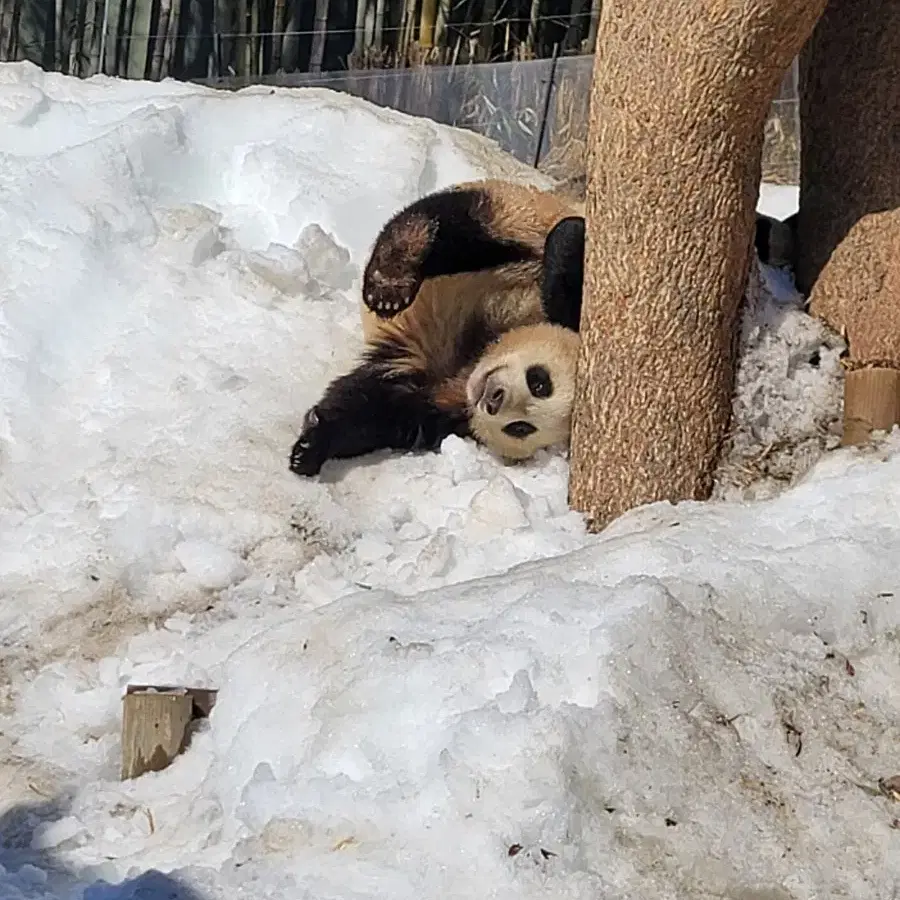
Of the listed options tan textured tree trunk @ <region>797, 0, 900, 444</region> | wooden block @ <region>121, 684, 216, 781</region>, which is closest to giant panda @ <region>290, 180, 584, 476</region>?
tan textured tree trunk @ <region>797, 0, 900, 444</region>

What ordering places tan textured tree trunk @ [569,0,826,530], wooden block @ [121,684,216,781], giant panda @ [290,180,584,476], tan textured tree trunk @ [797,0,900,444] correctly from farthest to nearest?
giant panda @ [290,180,584,476] < tan textured tree trunk @ [797,0,900,444] < tan textured tree trunk @ [569,0,826,530] < wooden block @ [121,684,216,781]

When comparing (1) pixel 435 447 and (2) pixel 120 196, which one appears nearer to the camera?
(1) pixel 435 447

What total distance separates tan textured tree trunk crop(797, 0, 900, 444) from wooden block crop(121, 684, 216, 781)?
62.1 inches

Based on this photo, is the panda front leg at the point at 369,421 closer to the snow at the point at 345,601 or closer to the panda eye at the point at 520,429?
the snow at the point at 345,601

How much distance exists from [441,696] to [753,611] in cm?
56

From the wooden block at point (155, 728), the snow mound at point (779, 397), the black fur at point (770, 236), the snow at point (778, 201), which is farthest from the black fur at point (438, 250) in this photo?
the wooden block at point (155, 728)

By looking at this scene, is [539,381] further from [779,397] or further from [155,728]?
[155,728]

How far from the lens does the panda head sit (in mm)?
3623

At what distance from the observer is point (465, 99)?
5.86 m

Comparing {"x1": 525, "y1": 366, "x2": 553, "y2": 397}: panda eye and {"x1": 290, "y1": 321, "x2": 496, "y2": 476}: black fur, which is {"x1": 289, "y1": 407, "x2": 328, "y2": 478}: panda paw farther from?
{"x1": 525, "y1": 366, "x2": 553, "y2": 397}: panda eye

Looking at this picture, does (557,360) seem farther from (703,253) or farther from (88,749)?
(88,749)

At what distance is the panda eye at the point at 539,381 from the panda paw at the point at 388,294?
36 centimetres

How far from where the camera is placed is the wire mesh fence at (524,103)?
18.1ft

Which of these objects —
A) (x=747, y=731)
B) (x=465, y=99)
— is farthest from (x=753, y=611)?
(x=465, y=99)
